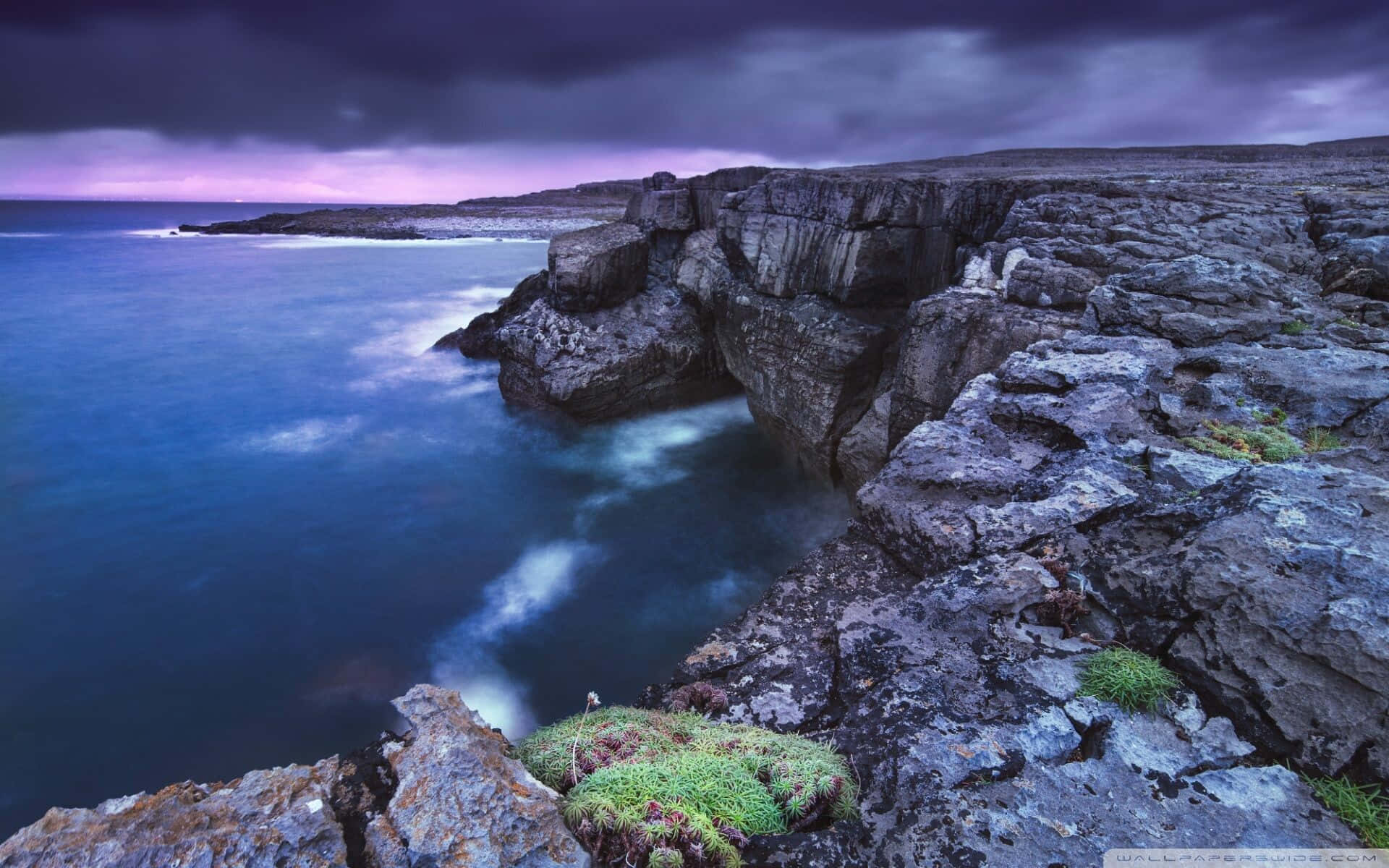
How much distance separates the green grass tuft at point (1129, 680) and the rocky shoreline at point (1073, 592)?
0.28ft

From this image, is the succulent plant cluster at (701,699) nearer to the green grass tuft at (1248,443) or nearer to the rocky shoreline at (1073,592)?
the rocky shoreline at (1073,592)

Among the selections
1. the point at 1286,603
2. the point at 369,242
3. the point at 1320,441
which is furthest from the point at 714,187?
the point at 369,242

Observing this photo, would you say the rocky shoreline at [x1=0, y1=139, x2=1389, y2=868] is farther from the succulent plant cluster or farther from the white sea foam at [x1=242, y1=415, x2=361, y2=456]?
the white sea foam at [x1=242, y1=415, x2=361, y2=456]

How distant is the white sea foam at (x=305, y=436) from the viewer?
1819cm

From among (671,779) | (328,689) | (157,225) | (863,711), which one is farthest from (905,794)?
(157,225)

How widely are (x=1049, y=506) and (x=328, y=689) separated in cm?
1073

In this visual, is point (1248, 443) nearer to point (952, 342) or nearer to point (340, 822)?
point (952, 342)

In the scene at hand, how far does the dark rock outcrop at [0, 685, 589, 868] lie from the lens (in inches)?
116

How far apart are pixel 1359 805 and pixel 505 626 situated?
11.0 m

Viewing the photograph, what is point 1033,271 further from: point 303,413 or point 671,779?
point 303,413

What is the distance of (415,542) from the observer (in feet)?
45.8

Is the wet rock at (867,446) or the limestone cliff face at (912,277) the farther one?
the wet rock at (867,446)

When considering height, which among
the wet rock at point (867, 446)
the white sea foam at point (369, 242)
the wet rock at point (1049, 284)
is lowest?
the wet rock at point (867, 446)

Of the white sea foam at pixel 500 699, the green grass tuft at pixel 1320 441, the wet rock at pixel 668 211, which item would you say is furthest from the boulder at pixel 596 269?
the green grass tuft at pixel 1320 441
